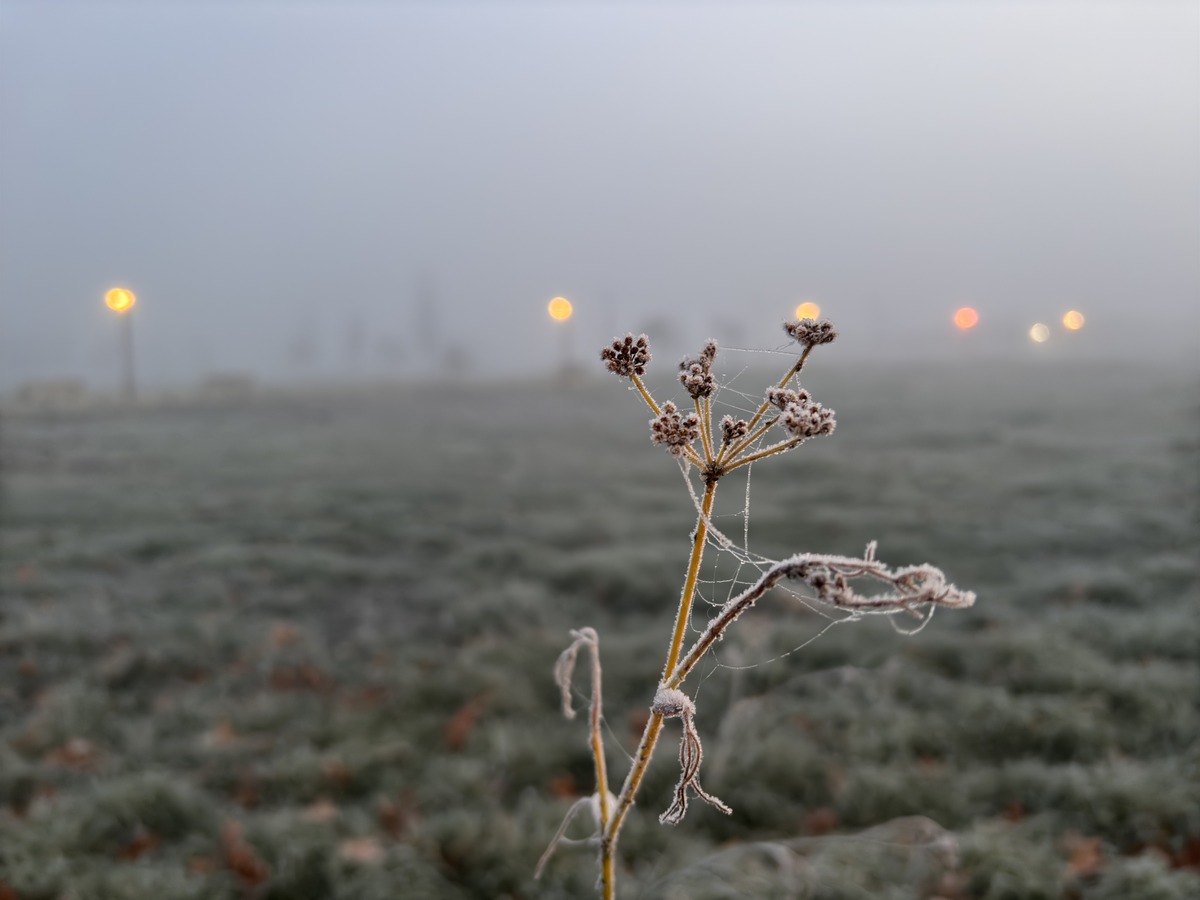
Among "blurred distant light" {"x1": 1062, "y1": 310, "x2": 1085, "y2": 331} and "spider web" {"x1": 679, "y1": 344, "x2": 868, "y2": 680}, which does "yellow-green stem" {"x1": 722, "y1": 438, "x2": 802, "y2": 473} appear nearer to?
"spider web" {"x1": 679, "y1": 344, "x2": 868, "y2": 680}

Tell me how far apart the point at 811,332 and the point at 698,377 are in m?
0.13

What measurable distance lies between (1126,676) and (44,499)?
16162 millimetres

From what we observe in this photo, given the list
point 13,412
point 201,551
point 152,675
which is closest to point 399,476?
point 201,551

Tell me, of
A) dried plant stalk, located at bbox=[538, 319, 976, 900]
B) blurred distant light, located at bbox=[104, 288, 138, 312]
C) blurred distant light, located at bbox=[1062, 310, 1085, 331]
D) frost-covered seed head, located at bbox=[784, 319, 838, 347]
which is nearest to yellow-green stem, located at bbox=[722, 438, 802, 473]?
dried plant stalk, located at bbox=[538, 319, 976, 900]

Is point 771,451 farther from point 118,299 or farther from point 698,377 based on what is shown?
point 118,299

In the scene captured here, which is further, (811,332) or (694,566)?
(811,332)

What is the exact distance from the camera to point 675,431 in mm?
718

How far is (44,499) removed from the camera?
13422mm

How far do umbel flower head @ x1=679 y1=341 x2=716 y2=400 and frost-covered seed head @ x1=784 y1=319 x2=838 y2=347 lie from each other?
0.09 metres

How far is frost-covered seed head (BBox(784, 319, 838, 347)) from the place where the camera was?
77cm

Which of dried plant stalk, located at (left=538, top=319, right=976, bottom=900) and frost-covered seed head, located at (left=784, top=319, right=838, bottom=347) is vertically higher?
frost-covered seed head, located at (left=784, top=319, right=838, bottom=347)

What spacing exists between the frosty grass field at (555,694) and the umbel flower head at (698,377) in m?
0.15

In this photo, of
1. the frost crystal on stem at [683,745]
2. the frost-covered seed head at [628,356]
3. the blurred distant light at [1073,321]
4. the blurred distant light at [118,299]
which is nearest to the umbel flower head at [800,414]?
the frost-covered seed head at [628,356]

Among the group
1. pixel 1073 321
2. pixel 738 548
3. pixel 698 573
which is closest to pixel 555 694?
pixel 738 548
